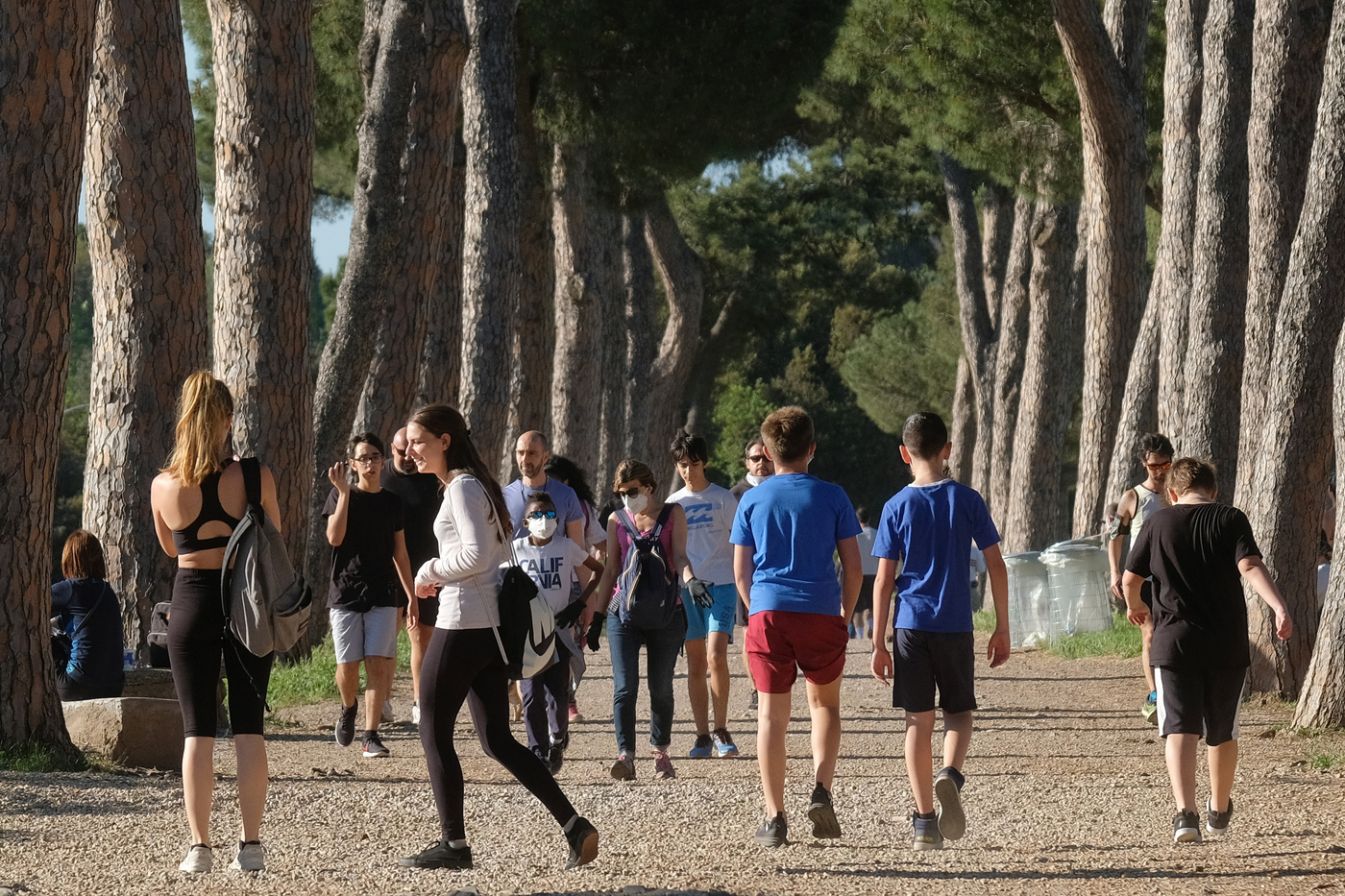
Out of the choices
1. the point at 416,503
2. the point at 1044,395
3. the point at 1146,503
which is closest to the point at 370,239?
the point at 416,503

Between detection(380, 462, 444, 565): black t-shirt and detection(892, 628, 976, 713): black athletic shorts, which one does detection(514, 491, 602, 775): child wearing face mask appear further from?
detection(892, 628, 976, 713): black athletic shorts

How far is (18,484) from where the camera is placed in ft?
24.7

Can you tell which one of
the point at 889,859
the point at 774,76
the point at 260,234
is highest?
the point at 774,76

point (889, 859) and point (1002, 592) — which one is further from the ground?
point (1002, 592)

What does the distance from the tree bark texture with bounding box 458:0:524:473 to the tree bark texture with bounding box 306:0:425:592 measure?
1.95 m

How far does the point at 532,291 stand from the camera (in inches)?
710

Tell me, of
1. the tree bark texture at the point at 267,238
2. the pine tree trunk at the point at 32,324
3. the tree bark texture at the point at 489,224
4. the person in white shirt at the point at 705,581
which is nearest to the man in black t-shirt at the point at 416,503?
the person in white shirt at the point at 705,581

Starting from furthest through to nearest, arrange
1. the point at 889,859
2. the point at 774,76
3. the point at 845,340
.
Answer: the point at 845,340 → the point at 774,76 → the point at 889,859

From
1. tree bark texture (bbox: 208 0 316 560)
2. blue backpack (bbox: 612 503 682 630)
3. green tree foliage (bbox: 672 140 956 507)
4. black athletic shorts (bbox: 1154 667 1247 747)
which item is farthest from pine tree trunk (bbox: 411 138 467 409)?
green tree foliage (bbox: 672 140 956 507)

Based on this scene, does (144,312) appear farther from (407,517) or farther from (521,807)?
(521,807)

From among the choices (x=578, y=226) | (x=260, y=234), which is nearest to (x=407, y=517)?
(x=260, y=234)

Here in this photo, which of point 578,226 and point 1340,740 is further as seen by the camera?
point 578,226

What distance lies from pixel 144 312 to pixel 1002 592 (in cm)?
623

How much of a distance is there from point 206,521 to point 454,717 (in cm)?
102
